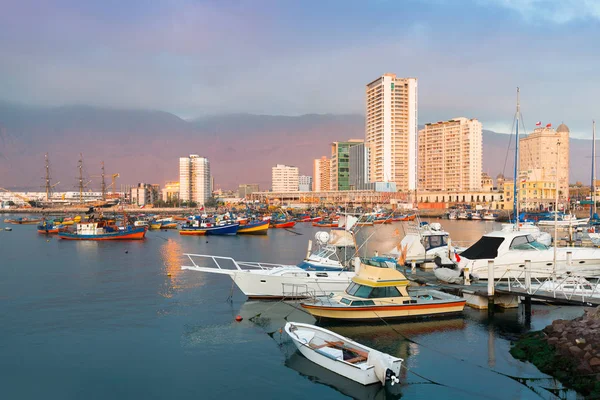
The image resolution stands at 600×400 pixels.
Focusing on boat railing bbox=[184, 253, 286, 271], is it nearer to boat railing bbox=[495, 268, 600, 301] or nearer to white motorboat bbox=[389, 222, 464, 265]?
white motorboat bbox=[389, 222, 464, 265]

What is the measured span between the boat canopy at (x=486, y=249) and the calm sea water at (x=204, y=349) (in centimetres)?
374

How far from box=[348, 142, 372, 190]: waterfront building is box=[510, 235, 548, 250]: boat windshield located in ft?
488

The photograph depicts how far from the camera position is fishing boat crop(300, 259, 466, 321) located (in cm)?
1936

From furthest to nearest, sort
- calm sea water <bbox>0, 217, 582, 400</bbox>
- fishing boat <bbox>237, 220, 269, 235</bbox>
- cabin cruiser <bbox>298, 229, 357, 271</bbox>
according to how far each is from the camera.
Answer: fishing boat <bbox>237, 220, 269, 235</bbox> < cabin cruiser <bbox>298, 229, 357, 271</bbox> < calm sea water <bbox>0, 217, 582, 400</bbox>

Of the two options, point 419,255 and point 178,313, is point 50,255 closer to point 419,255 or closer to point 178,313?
point 178,313

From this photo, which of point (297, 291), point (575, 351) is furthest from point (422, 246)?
point (575, 351)

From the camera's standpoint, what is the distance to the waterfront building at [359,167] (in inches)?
6993

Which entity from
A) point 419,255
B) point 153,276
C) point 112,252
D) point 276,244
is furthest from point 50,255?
point 419,255

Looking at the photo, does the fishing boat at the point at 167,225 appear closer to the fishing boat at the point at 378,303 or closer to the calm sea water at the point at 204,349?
the calm sea water at the point at 204,349

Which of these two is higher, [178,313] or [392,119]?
[392,119]

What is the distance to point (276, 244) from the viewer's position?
58.1 meters

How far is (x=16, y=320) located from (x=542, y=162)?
203 m

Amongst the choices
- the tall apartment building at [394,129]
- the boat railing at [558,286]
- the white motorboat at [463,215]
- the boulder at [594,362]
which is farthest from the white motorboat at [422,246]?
the tall apartment building at [394,129]

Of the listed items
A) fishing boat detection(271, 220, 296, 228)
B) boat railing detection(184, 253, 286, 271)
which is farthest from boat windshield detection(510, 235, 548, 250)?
fishing boat detection(271, 220, 296, 228)
